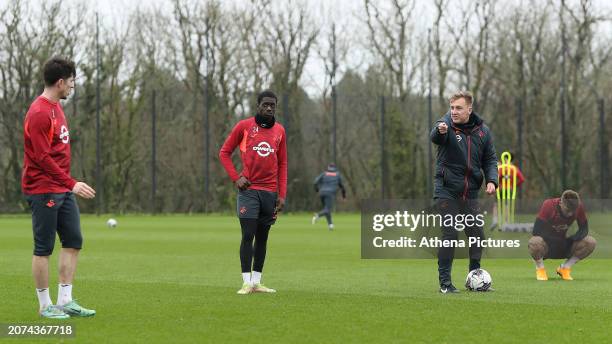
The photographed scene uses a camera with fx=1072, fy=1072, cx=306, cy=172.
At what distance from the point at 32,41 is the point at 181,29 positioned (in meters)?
7.60

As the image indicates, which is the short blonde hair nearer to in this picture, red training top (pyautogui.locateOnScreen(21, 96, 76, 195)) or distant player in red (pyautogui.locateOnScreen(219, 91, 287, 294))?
distant player in red (pyautogui.locateOnScreen(219, 91, 287, 294))

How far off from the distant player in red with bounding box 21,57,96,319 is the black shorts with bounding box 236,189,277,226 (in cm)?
251

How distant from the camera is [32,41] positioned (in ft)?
157

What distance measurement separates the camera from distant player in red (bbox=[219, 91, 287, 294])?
1093 cm

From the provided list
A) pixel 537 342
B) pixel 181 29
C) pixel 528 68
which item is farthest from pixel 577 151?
pixel 537 342

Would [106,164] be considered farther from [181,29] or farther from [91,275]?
[91,275]

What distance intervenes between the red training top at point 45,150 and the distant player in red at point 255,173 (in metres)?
2.63

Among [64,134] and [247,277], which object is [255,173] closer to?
[247,277]

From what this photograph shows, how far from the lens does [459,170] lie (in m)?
10.8

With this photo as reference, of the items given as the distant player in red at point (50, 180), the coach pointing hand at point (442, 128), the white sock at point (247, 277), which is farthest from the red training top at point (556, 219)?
the distant player in red at point (50, 180)

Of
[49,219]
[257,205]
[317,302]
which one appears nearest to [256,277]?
[257,205]

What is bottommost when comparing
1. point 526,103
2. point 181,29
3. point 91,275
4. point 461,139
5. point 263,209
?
point 91,275

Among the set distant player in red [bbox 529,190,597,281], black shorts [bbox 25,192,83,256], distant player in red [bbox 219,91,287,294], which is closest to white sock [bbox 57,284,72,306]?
black shorts [bbox 25,192,83,256]

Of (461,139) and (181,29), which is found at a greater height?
(181,29)
